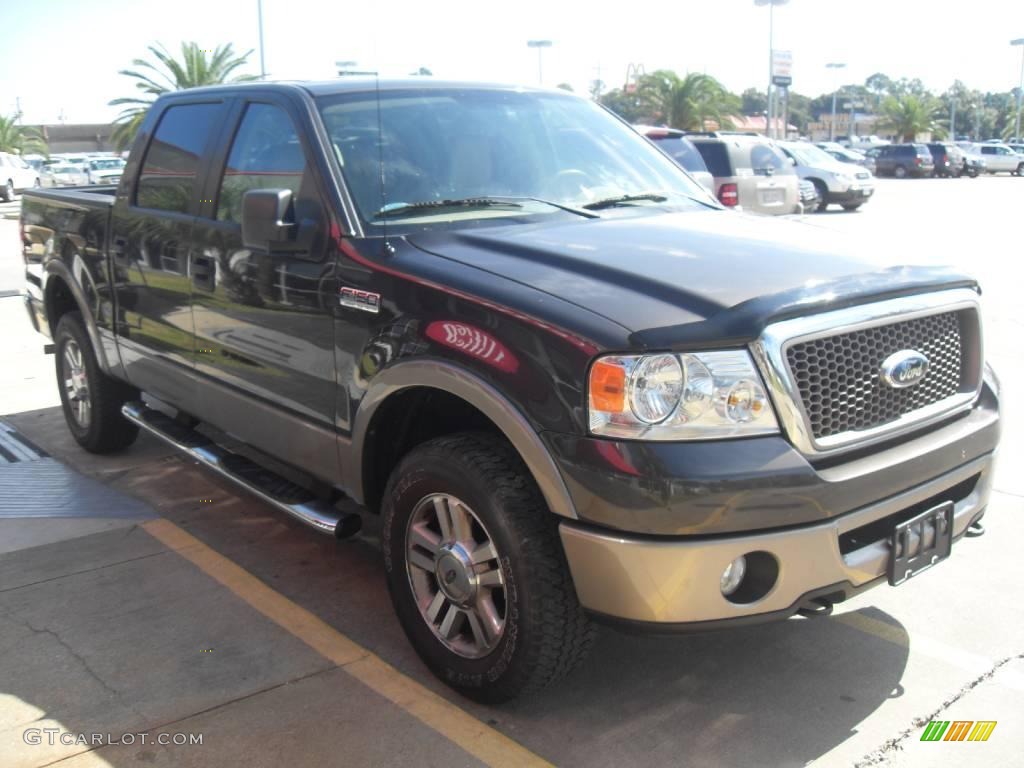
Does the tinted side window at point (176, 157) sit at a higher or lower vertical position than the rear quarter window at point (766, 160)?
lower

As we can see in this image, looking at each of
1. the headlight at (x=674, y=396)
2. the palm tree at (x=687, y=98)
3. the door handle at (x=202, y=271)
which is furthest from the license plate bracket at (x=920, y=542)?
the palm tree at (x=687, y=98)

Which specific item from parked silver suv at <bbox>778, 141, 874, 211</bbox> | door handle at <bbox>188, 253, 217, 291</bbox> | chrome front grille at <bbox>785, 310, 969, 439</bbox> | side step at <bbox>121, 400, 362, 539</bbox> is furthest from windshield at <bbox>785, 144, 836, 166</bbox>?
chrome front grille at <bbox>785, 310, 969, 439</bbox>

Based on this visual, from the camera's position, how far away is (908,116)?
67750mm

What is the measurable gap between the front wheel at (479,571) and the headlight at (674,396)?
39cm

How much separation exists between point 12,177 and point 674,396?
1395 inches

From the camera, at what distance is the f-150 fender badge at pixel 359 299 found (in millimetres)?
3400

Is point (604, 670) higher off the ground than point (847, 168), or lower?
lower

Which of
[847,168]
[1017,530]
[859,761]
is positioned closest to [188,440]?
[859,761]

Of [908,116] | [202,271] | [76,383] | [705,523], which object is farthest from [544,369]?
[908,116]

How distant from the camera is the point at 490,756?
3.03m

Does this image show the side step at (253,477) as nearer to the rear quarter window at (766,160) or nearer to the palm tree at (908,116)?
the rear quarter window at (766,160)

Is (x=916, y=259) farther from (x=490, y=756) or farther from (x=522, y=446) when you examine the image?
(x=490, y=756)

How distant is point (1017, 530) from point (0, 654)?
420 centimetres

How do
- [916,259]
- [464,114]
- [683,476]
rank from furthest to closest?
[464,114], [916,259], [683,476]
